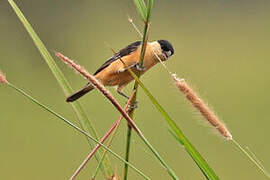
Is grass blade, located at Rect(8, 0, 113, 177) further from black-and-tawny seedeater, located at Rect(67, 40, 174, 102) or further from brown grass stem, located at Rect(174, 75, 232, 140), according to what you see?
black-and-tawny seedeater, located at Rect(67, 40, 174, 102)

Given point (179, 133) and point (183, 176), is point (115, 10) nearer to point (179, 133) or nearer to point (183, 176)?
point (183, 176)

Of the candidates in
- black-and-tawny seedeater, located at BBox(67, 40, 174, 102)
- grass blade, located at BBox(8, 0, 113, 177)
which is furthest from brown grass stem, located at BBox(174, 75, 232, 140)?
black-and-tawny seedeater, located at BBox(67, 40, 174, 102)

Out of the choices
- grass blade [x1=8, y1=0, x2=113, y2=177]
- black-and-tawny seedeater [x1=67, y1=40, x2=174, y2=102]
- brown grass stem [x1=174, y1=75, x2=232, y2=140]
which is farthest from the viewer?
black-and-tawny seedeater [x1=67, y1=40, x2=174, y2=102]

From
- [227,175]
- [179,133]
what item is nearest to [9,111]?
[227,175]

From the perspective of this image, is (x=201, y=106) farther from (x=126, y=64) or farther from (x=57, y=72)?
(x=126, y=64)

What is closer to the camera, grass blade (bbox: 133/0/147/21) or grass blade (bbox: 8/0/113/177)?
grass blade (bbox: 133/0/147/21)

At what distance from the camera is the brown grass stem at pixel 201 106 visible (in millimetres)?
1147

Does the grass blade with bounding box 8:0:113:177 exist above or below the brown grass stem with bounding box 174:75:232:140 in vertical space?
above

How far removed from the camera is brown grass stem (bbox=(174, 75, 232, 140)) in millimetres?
1147

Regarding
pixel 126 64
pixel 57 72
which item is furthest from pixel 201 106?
pixel 126 64

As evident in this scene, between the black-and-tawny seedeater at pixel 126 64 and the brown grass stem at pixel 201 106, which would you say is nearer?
the brown grass stem at pixel 201 106

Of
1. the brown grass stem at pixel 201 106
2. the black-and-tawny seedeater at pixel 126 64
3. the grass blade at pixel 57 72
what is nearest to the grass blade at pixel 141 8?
the brown grass stem at pixel 201 106

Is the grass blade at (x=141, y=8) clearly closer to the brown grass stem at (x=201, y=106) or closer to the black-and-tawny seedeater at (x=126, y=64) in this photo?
the brown grass stem at (x=201, y=106)

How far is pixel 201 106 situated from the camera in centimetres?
116
